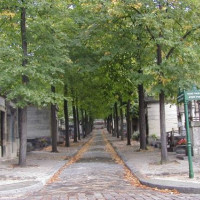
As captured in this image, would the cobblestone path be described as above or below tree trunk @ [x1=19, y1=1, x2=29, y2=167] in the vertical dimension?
A: below

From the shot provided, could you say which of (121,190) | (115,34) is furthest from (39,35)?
(121,190)

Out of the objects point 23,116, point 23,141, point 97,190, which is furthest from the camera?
point 23,116

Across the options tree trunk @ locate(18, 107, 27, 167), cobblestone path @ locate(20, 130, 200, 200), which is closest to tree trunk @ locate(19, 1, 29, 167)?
tree trunk @ locate(18, 107, 27, 167)

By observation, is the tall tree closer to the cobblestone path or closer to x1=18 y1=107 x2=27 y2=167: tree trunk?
x1=18 y1=107 x2=27 y2=167: tree trunk

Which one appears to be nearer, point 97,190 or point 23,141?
point 97,190

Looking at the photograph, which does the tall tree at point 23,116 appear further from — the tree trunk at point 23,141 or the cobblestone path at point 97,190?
the cobblestone path at point 97,190

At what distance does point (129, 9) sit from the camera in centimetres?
1642

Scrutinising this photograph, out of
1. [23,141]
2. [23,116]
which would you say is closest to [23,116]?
[23,116]

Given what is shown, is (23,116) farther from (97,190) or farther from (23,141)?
(97,190)

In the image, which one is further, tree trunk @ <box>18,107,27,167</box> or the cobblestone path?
tree trunk @ <box>18,107,27,167</box>

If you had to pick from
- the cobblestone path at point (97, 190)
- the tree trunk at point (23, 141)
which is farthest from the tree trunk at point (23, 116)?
the cobblestone path at point (97, 190)

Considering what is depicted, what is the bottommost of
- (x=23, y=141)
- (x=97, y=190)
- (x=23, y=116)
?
(x=97, y=190)

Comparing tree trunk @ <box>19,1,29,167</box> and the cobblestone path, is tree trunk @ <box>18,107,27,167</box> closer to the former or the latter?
tree trunk @ <box>19,1,29,167</box>

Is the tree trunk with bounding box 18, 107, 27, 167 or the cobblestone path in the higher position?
the tree trunk with bounding box 18, 107, 27, 167
